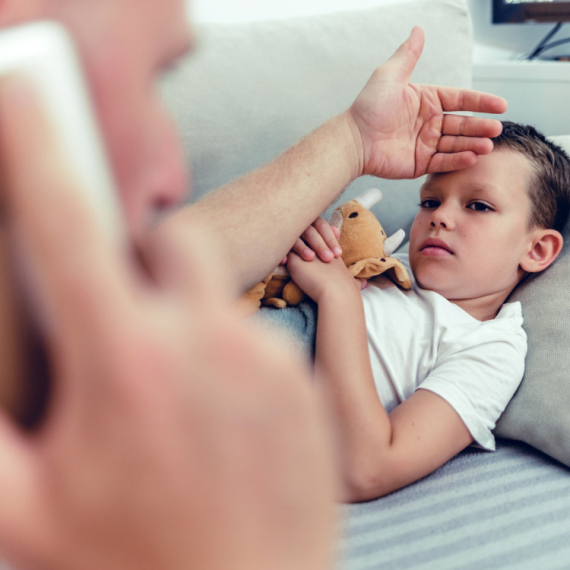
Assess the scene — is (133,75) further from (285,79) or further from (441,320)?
(285,79)

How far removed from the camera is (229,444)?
7 centimetres

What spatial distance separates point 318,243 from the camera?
78 centimetres

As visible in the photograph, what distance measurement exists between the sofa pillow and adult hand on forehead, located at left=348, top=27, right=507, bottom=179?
22 centimetres

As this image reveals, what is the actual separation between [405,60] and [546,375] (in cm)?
49

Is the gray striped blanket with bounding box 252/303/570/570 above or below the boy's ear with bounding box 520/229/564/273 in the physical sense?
below

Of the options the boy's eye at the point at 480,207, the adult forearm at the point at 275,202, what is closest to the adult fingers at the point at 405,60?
the adult forearm at the point at 275,202

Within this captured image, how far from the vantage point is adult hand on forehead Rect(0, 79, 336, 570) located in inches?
2.4

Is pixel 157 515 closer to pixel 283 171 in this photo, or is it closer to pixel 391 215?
pixel 283 171

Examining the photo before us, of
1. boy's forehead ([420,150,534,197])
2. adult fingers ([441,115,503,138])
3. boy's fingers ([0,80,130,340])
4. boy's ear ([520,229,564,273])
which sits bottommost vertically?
boy's ear ([520,229,564,273])

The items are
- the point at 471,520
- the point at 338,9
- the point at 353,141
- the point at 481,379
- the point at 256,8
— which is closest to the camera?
the point at 471,520

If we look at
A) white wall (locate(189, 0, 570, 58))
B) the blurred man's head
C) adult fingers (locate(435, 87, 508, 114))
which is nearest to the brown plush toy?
adult fingers (locate(435, 87, 508, 114))

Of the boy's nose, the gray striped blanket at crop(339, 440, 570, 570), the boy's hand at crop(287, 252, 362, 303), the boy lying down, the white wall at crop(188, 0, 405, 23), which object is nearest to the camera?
the gray striped blanket at crop(339, 440, 570, 570)

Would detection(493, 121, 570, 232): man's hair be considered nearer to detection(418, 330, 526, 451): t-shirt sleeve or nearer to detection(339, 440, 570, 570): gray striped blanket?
detection(418, 330, 526, 451): t-shirt sleeve

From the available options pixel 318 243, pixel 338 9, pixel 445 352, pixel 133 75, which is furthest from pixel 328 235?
pixel 338 9
